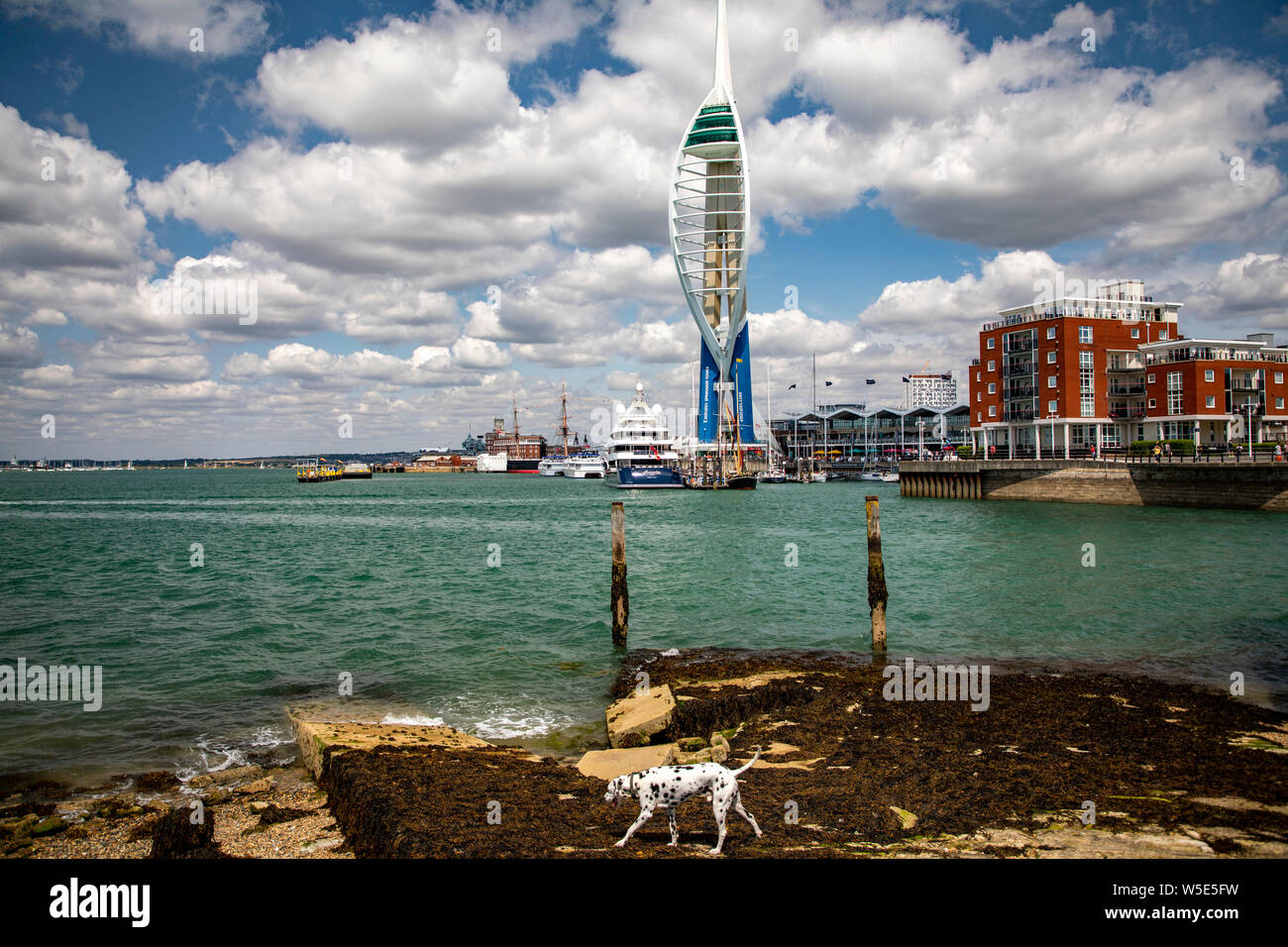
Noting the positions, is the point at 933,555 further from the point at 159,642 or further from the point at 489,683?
the point at 159,642

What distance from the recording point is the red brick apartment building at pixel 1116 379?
65562mm

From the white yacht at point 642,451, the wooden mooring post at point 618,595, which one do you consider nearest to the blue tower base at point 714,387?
the white yacht at point 642,451

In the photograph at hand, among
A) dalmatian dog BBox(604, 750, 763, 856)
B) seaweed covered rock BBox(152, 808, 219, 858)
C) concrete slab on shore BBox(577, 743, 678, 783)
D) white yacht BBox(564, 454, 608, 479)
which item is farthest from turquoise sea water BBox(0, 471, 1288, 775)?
white yacht BBox(564, 454, 608, 479)

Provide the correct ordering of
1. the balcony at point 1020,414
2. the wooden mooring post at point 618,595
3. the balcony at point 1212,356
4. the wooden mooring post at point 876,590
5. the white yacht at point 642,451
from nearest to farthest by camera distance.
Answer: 1. the wooden mooring post at point 876,590
2. the wooden mooring post at point 618,595
3. the balcony at point 1212,356
4. the balcony at point 1020,414
5. the white yacht at point 642,451

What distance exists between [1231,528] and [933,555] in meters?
19.6

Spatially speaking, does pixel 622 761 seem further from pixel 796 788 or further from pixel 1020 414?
pixel 1020 414

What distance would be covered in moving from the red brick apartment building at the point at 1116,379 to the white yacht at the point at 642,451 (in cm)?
4027

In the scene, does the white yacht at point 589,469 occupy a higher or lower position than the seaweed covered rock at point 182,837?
higher

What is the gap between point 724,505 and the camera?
71250mm

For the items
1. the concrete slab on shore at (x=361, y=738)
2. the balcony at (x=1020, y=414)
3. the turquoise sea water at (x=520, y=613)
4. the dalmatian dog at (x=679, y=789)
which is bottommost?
the turquoise sea water at (x=520, y=613)

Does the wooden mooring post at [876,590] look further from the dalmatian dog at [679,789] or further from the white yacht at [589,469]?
the white yacht at [589,469]

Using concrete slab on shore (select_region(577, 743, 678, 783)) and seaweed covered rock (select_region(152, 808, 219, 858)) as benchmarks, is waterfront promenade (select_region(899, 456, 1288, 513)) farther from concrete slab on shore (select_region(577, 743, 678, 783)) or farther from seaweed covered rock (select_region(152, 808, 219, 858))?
seaweed covered rock (select_region(152, 808, 219, 858))

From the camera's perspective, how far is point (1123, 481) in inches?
2245
